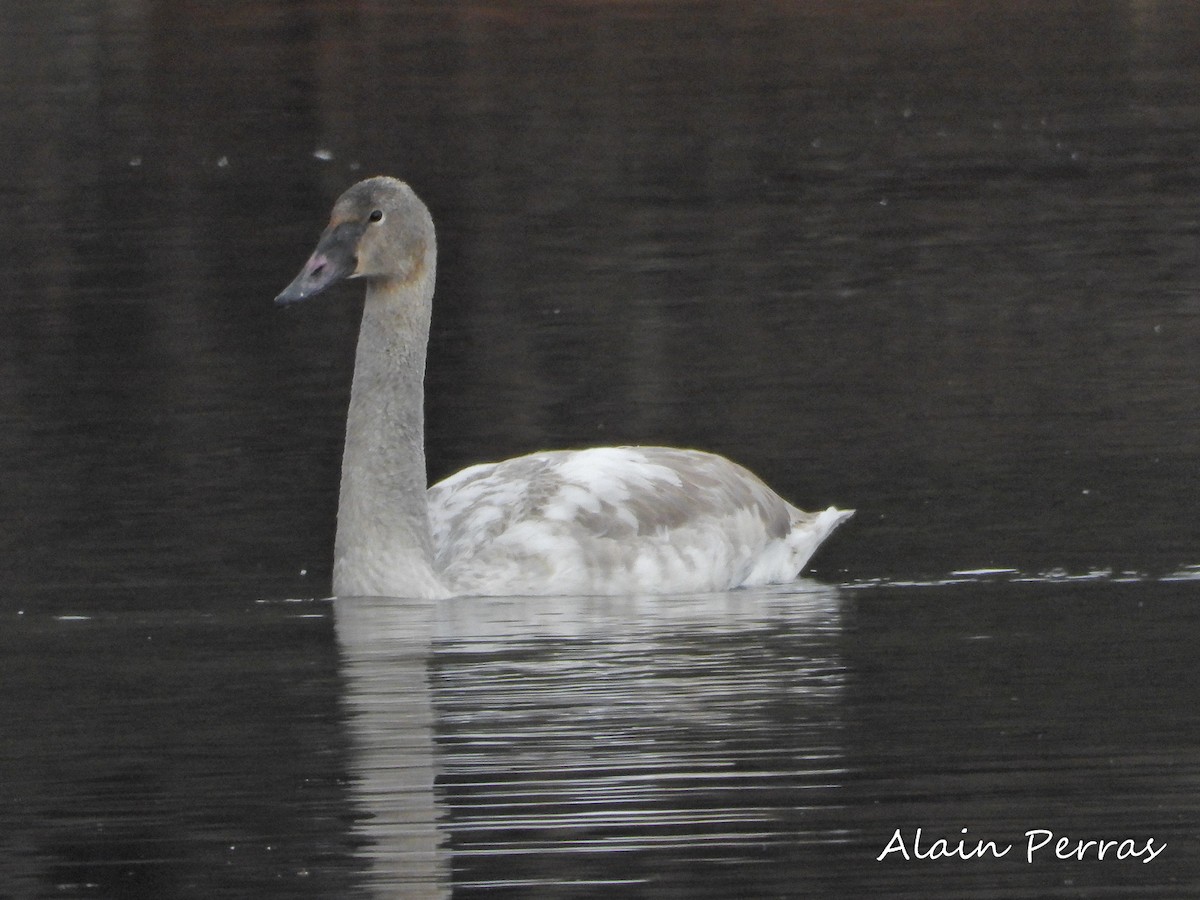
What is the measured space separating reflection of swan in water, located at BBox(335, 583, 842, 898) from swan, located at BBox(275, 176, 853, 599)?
23 centimetres

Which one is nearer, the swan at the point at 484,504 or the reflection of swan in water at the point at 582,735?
the reflection of swan in water at the point at 582,735

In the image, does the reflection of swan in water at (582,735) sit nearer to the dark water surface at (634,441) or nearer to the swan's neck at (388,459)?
the dark water surface at (634,441)

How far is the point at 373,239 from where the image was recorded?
1221 cm

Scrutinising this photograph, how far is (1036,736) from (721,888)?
71.2 inches

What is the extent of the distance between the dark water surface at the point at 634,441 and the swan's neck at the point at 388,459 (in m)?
0.18

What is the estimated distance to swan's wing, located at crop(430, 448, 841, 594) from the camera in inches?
459

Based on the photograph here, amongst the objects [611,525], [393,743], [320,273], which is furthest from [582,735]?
[320,273]

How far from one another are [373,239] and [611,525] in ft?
4.93

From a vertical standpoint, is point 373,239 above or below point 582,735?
above

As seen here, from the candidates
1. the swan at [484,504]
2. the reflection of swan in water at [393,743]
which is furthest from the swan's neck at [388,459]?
the reflection of swan in water at [393,743]

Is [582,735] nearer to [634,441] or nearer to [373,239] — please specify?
[373,239]

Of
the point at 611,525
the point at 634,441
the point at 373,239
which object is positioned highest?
the point at 373,239

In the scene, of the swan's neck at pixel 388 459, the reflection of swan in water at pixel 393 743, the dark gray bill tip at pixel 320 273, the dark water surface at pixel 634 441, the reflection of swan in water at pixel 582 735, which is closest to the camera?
the reflection of swan in water at pixel 393 743

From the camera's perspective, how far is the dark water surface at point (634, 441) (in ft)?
25.1
